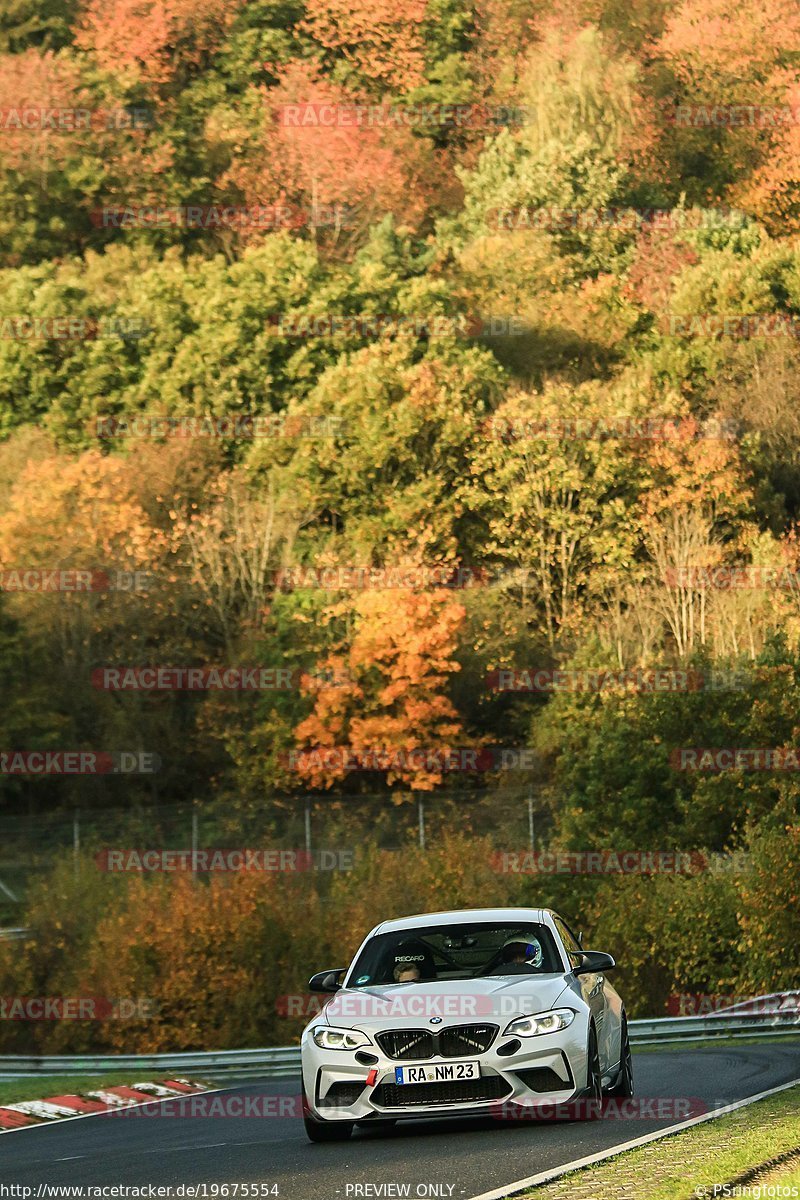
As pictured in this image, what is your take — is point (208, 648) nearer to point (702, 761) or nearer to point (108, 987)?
point (702, 761)

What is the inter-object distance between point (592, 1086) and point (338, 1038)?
163 centimetres

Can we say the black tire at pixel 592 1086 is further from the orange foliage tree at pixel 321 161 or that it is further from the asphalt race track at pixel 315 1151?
the orange foliage tree at pixel 321 161

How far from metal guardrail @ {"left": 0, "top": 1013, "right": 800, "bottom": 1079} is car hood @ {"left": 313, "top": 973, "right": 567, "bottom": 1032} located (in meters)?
10.2

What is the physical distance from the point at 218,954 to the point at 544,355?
40.8 m

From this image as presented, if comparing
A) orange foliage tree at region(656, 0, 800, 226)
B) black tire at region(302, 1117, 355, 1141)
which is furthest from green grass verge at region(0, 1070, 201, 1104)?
orange foliage tree at region(656, 0, 800, 226)

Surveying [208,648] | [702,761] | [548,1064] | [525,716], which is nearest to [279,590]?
[208,648]

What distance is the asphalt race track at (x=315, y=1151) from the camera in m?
10.7

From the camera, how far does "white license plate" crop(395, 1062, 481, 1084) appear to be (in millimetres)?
12375

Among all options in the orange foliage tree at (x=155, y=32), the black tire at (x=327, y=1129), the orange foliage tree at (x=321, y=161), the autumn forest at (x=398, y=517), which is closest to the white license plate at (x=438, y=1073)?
the black tire at (x=327, y=1129)

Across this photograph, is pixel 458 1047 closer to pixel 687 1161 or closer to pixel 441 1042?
pixel 441 1042

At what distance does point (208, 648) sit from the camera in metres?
59.6

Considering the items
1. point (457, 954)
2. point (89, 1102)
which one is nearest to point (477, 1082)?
point (457, 954)

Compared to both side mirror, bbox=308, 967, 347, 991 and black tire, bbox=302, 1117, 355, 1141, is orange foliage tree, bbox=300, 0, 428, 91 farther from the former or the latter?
black tire, bbox=302, 1117, 355, 1141

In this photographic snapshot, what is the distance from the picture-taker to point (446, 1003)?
12750 mm
